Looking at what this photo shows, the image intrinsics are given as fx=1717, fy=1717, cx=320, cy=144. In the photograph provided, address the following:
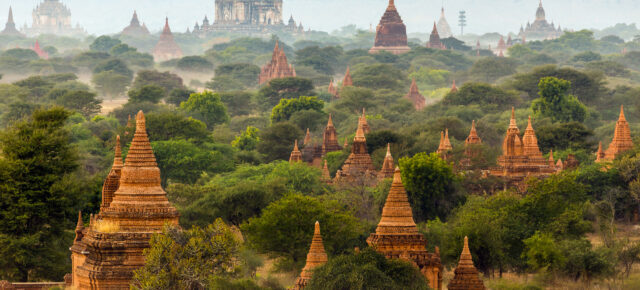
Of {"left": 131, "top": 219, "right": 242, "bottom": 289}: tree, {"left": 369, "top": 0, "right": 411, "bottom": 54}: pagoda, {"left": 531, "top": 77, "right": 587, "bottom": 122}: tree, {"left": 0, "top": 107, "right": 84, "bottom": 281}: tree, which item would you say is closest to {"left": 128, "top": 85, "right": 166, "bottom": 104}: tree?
{"left": 531, "top": 77, "right": 587, "bottom": 122}: tree

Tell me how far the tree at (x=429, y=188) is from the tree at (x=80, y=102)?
6260cm

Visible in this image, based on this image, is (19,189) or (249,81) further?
(249,81)

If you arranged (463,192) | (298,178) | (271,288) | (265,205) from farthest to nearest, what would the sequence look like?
1. (298,178)
2. (463,192)
3. (265,205)
4. (271,288)

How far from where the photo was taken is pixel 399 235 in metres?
40.7

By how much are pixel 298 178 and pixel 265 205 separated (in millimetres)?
9948

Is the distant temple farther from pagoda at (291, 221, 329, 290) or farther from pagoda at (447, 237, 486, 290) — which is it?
pagoda at (291, 221, 329, 290)

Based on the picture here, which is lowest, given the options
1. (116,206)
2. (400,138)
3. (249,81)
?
(249,81)

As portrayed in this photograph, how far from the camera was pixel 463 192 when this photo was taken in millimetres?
62125

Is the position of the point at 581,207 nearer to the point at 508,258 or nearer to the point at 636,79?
the point at 508,258

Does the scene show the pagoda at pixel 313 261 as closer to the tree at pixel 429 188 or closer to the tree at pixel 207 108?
the tree at pixel 429 188

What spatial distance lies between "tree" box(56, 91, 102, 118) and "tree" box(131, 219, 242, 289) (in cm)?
8425

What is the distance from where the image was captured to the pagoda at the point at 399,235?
4056 cm

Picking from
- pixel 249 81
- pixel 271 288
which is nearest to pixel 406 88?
pixel 249 81

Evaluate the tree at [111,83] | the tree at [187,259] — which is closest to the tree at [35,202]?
the tree at [187,259]
